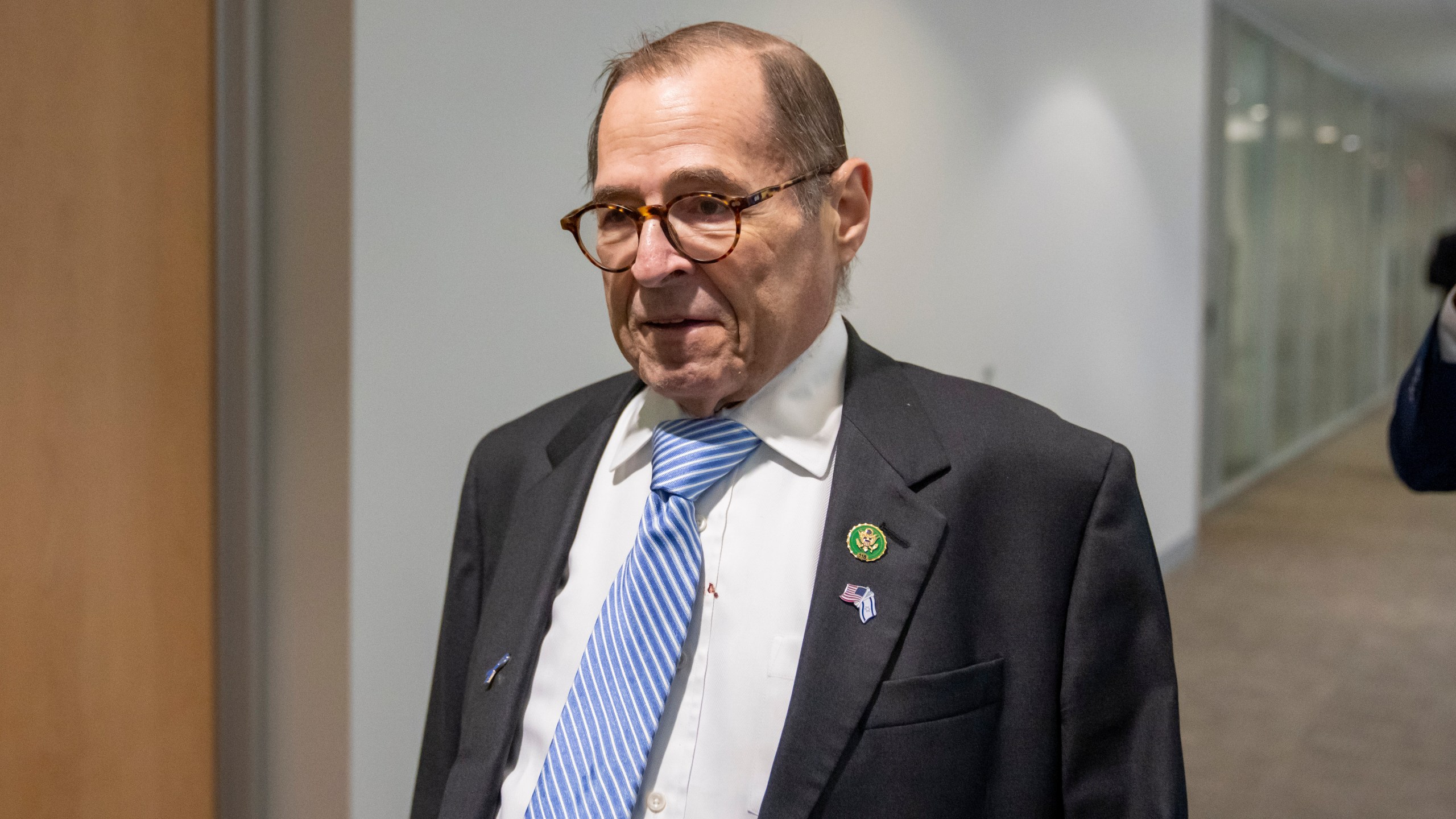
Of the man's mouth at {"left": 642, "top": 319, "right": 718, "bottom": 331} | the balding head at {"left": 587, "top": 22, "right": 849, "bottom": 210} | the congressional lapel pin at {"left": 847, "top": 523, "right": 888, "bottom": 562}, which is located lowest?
the congressional lapel pin at {"left": 847, "top": 523, "right": 888, "bottom": 562}

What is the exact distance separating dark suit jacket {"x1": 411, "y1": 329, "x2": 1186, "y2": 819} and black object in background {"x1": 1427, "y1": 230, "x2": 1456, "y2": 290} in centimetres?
77

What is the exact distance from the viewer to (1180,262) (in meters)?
5.75

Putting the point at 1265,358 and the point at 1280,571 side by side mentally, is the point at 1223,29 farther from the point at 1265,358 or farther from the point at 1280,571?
→ the point at 1280,571

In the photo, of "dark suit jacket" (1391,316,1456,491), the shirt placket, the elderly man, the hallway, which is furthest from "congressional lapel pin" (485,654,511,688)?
the hallway

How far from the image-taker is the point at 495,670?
1295 mm

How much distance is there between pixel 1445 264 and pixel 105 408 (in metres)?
2.06

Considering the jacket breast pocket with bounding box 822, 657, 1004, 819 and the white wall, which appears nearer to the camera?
the jacket breast pocket with bounding box 822, 657, 1004, 819

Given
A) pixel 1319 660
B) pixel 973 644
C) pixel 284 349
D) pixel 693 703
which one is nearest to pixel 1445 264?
pixel 973 644

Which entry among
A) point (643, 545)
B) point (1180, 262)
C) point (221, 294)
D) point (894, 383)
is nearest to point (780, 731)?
point (643, 545)

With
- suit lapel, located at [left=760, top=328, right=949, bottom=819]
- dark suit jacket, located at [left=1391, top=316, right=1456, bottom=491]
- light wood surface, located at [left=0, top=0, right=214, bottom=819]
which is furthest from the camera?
light wood surface, located at [left=0, top=0, right=214, bottom=819]

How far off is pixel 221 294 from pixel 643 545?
48.9 inches

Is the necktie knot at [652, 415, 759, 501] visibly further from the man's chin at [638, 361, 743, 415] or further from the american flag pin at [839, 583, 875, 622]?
the american flag pin at [839, 583, 875, 622]

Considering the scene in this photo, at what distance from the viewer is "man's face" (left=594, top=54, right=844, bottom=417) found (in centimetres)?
116

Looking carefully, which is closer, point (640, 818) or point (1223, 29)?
point (640, 818)
